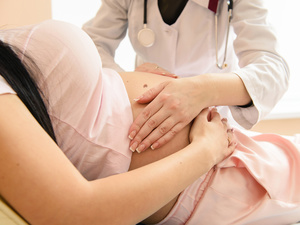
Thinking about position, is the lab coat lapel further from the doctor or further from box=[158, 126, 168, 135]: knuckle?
box=[158, 126, 168, 135]: knuckle

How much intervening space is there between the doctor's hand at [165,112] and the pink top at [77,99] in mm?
39

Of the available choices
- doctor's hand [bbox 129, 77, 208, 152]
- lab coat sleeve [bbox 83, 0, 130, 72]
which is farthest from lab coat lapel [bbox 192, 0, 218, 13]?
doctor's hand [bbox 129, 77, 208, 152]

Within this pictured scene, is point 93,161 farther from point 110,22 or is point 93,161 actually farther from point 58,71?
point 110,22

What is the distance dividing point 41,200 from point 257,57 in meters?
0.87

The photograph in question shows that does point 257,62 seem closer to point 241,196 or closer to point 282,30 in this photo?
point 241,196

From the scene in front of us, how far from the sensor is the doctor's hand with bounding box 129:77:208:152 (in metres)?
0.77

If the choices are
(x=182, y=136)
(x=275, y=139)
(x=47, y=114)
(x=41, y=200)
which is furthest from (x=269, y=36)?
(x=41, y=200)

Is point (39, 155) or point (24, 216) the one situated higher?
point (39, 155)

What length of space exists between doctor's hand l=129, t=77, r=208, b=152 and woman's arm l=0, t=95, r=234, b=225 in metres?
0.15

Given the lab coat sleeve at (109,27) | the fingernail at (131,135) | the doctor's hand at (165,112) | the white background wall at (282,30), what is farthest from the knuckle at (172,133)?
the white background wall at (282,30)

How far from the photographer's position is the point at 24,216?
0.51m

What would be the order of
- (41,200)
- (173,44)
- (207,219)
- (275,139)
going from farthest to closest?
(173,44)
(275,139)
(207,219)
(41,200)

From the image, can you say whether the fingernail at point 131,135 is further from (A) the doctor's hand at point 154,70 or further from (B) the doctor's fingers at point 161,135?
(A) the doctor's hand at point 154,70

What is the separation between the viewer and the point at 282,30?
222cm
